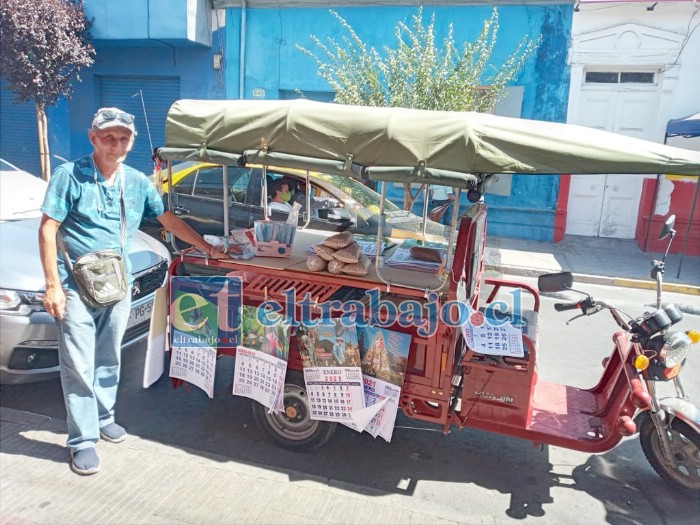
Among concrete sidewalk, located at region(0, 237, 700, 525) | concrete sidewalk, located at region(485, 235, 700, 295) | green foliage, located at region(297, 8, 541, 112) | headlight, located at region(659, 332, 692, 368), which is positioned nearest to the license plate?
concrete sidewalk, located at region(0, 237, 700, 525)

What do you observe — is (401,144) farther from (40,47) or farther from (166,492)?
(40,47)

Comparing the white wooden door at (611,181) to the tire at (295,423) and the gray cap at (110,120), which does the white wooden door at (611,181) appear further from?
the gray cap at (110,120)

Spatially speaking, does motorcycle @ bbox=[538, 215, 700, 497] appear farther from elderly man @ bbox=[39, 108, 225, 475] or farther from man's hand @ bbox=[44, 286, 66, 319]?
man's hand @ bbox=[44, 286, 66, 319]

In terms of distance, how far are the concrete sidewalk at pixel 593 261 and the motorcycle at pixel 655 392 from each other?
17.7 feet

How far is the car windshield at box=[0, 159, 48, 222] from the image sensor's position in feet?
16.7

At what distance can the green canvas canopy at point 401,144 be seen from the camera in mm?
2713

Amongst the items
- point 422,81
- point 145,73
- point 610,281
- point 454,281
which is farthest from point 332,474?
point 145,73

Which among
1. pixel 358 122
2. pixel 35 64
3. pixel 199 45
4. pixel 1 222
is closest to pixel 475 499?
pixel 358 122

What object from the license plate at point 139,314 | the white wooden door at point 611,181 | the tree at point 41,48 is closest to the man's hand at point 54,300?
the license plate at point 139,314

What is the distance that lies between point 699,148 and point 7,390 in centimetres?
1155

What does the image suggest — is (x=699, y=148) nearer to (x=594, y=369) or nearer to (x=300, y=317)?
(x=594, y=369)

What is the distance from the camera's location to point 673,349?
3150mm

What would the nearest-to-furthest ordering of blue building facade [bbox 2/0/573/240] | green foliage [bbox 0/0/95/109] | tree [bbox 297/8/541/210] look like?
1. tree [bbox 297/8/541/210]
2. green foliage [bbox 0/0/95/109]
3. blue building facade [bbox 2/0/573/240]

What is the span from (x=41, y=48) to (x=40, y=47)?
0.04 meters
